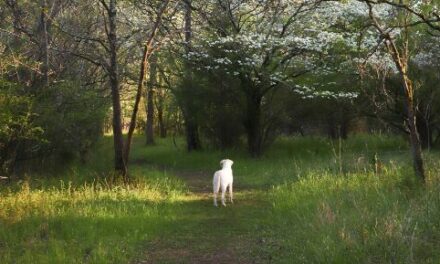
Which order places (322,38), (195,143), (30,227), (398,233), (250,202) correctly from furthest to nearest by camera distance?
1. (195,143)
2. (322,38)
3. (250,202)
4. (30,227)
5. (398,233)

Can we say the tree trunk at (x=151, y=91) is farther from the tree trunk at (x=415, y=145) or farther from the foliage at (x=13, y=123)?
the tree trunk at (x=415, y=145)

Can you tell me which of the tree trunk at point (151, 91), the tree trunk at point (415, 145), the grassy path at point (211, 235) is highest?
the tree trunk at point (151, 91)

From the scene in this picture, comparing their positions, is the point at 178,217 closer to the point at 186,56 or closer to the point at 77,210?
the point at 77,210

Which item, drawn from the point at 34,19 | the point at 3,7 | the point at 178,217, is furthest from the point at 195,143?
the point at 178,217

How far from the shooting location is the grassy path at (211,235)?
290 inches

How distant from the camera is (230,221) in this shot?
32.3 feet

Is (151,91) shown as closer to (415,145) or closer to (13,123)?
(13,123)

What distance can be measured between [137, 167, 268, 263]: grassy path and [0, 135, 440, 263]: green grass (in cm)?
2

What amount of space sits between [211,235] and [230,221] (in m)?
1.16

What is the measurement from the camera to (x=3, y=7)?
16.3m

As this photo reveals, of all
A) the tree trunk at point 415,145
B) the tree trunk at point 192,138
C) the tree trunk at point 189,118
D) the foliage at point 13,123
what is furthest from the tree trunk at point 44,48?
the tree trunk at point 415,145

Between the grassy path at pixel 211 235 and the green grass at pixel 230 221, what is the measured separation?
0.02 meters

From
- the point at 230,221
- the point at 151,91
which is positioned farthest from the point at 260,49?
the point at 151,91

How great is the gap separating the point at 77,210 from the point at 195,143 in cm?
1378
